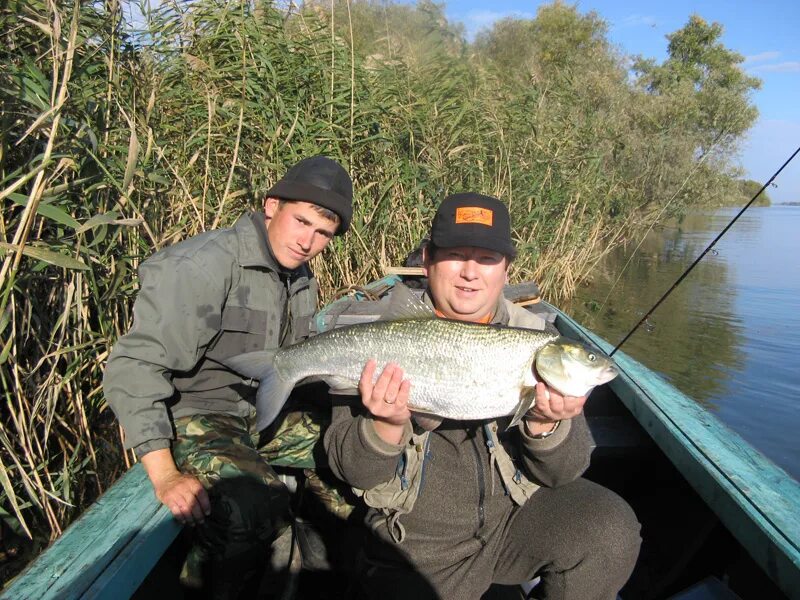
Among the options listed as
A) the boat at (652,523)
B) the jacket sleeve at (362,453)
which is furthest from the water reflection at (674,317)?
the jacket sleeve at (362,453)

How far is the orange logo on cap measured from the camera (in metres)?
2.50

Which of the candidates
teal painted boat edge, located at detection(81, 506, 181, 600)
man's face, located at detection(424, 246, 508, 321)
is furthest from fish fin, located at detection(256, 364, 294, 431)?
man's face, located at detection(424, 246, 508, 321)

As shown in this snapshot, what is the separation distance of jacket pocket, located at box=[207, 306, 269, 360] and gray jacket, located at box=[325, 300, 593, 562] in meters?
0.69

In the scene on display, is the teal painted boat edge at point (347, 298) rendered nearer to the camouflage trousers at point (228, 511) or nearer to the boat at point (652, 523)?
the boat at point (652, 523)

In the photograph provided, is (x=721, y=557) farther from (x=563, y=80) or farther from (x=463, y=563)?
(x=563, y=80)

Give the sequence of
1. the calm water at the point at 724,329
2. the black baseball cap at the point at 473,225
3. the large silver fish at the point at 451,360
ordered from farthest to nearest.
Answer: the calm water at the point at 724,329 → the black baseball cap at the point at 473,225 → the large silver fish at the point at 451,360

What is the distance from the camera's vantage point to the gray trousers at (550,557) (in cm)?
224

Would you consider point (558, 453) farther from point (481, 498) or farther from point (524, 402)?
point (481, 498)

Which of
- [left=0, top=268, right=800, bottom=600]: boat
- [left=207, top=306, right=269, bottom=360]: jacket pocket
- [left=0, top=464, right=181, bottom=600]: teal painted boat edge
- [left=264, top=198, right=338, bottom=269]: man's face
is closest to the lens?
[left=0, top=464, right=181, bottom=600]: teal painted boat edge

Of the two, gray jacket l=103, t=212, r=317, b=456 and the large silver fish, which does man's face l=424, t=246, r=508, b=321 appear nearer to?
the large silver fish

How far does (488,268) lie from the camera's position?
2531 millimetres

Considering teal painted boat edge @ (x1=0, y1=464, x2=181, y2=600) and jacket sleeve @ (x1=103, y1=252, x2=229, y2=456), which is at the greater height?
jacket sleeve @ (x1=103, y1=252, x2=229, y2=456)

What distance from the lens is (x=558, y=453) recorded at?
2.29 meters

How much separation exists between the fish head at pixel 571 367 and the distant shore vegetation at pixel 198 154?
75.6 inches
